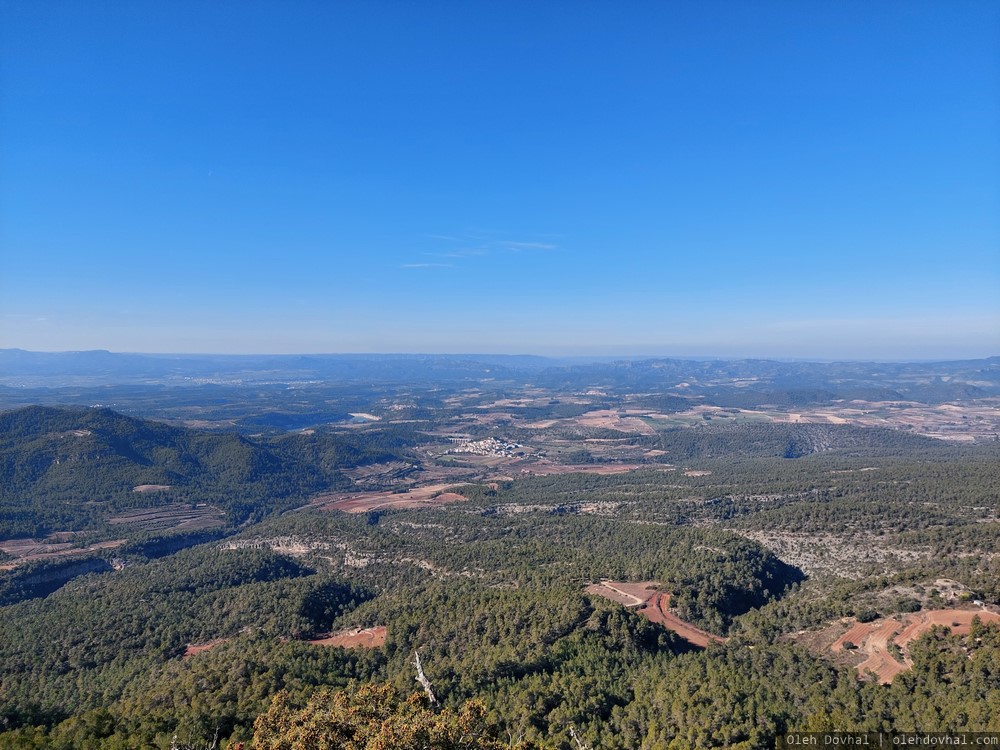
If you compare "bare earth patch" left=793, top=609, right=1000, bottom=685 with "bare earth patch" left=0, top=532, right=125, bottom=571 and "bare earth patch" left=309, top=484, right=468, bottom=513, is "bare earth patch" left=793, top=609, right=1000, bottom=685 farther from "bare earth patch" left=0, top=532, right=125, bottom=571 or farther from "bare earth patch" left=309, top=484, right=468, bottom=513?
"bare earth patch" left=0, top=532, right=125, bottom=571

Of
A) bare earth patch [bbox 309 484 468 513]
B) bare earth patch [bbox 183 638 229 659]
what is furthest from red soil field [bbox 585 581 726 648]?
bare earth patch [bbox 309 484 468 513]

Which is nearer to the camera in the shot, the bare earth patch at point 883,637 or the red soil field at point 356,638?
the bare earth patch at point 883,637

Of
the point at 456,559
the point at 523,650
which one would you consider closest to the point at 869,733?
the point at 523,650

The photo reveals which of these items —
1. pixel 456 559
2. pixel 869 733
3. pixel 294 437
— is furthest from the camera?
pixel 294 437

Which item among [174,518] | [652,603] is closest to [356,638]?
[652,603]

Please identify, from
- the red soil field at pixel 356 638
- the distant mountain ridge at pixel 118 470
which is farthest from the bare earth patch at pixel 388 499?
the red soil field at pixel 356 638

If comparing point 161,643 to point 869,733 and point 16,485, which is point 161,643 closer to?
point 869,733

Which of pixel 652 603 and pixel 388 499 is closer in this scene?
pixel 652 603

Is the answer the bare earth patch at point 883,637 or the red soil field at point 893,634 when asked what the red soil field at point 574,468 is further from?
the red soil field at point 893,634

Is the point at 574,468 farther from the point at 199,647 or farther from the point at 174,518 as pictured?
the point at 199,647
